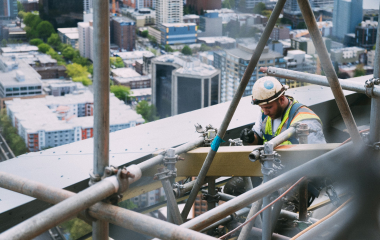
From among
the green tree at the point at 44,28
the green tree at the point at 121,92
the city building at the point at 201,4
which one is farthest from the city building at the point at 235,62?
the green tree at the point at 44,28

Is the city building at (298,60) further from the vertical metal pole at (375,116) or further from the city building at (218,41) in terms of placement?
the vertical metal pole at (375,116)

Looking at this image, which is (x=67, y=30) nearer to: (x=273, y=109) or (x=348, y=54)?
(x=348, y=54)

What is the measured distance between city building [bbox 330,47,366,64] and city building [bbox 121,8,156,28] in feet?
26.9

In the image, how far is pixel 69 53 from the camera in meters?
21.5

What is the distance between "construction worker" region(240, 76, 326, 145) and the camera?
3.14 metres

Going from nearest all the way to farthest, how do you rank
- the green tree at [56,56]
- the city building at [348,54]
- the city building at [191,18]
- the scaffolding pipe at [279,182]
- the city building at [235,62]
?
the scaffolding pipe at [279,182] → the city building at [235,62] → the city building at [348,54] → the city building at [191,18] → the green tree at [56,56]

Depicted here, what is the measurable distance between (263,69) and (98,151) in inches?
62.5

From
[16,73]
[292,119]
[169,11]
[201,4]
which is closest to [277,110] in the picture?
[292,119]

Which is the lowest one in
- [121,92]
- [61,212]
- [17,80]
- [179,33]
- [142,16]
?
[121,92]

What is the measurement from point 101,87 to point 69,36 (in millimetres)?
20002

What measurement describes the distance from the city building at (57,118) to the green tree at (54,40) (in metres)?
2.36

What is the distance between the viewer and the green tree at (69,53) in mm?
21044

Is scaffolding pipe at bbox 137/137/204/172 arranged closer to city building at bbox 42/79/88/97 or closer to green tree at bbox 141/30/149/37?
city building at bbox 42/79/88/97

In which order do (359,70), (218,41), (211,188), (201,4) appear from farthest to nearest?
(218,41) < (359,70) < (201,4) < (211,188)
